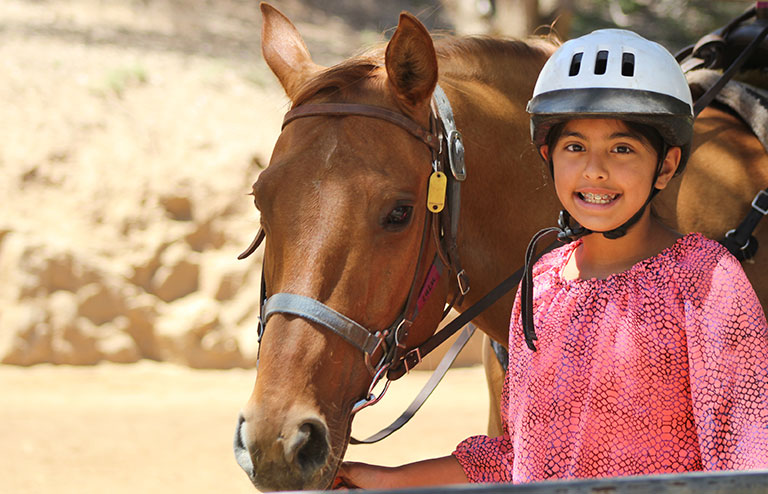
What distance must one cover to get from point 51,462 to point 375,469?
5.23 meters

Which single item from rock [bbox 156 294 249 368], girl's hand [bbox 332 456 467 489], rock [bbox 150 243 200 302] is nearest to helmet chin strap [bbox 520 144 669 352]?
girl's hand [bbox 332 456 467 489]

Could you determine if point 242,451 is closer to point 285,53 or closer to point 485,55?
point 285,53

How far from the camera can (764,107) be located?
296 cm

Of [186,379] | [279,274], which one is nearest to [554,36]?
[279,274]

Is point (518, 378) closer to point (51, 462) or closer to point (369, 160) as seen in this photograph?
point (369, 160)

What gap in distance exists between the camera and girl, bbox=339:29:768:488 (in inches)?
63.9

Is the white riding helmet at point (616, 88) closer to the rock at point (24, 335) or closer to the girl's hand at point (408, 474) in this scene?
the girl's hand at point (408, 474)

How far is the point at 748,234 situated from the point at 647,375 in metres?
1.17

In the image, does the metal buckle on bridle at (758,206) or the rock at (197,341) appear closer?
the metal buckle on bridle at (758,206)

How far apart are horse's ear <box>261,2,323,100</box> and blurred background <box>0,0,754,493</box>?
418 cm

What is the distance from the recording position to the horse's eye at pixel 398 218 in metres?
2.34

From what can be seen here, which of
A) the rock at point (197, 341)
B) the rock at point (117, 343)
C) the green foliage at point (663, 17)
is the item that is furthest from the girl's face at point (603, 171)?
the green foliage at point (663, 17)

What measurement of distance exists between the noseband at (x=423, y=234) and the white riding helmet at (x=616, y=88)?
1.31 feet

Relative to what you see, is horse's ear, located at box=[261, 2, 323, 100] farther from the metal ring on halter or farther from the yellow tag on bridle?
the metal ring on halter
